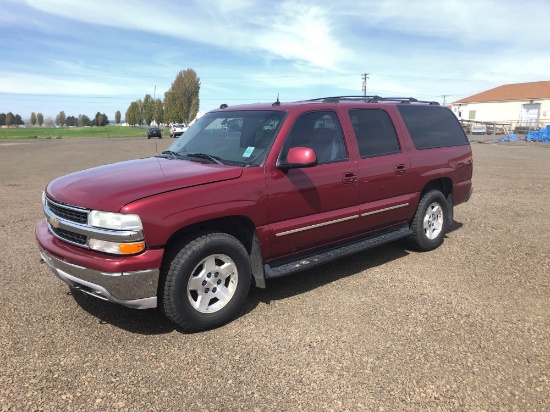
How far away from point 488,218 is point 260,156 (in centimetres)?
527

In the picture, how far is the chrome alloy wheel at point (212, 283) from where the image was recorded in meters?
3.56

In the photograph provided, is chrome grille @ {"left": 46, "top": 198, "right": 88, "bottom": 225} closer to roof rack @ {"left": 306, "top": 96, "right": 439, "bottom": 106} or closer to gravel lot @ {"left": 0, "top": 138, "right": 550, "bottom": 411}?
gravel lot @ {"left": 0, "top": 138, "right": 550, "bottom": 411}

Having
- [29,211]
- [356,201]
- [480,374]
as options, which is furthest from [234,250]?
[29,211]

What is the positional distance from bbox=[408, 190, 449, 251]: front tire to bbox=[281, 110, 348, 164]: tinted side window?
1.58 meters

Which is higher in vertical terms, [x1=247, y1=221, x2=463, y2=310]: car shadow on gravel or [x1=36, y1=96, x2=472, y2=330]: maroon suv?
[x1=36, y1=96, x2=472, y2=330]: maroon suv

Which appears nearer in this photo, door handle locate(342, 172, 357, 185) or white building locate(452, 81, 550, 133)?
door handle locate(342, 172, 357, 185)

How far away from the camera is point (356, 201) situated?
4648 millimetres

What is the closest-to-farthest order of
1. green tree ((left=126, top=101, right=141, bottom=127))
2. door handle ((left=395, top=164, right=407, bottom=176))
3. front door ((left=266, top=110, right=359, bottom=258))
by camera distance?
front door ((left=266, top=110, right=359, bottom=258)) < door handle ((left=395, top=164, right=407, bottom=176)) < green tree ((left=126, top=101, right=141, bottom=127))

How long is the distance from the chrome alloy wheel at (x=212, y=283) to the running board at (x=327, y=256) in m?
0.38

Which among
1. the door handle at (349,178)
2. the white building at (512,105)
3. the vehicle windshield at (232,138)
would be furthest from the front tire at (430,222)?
the white building at (512,105)

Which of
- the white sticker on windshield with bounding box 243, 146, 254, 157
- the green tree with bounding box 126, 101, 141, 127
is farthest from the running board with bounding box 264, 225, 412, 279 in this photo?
the green tree with bounding box 126, 101, 141, 127

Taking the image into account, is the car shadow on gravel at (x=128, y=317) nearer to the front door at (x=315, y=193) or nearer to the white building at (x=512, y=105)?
the front door at (x=315, y=193)

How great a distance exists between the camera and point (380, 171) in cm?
488

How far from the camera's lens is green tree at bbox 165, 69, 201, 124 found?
273ft
